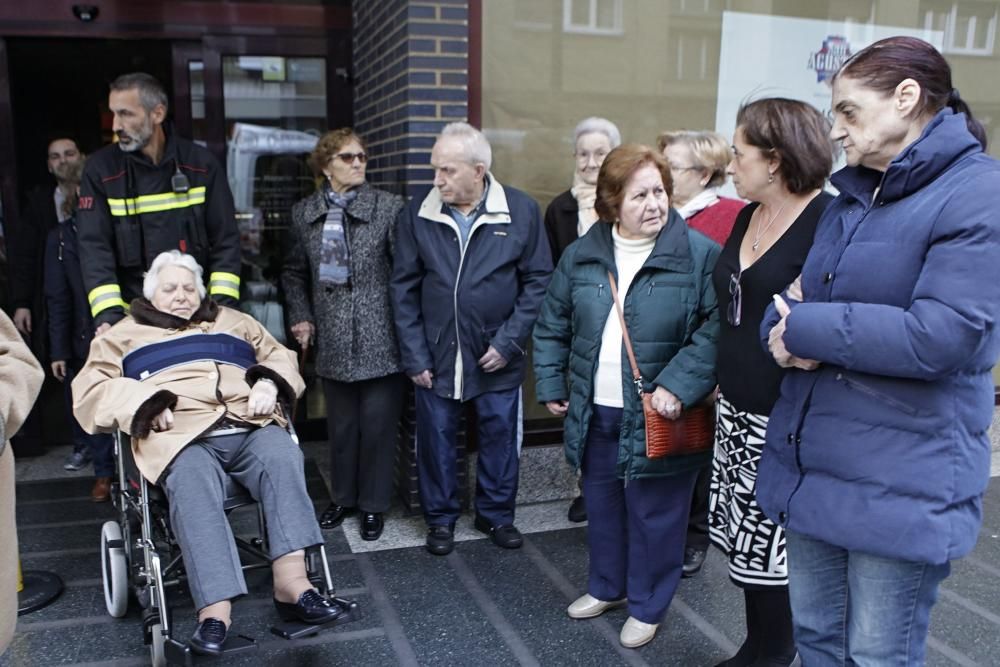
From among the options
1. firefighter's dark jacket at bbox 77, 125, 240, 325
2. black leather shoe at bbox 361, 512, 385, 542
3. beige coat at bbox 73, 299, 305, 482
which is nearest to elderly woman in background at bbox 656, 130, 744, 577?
black leather shoe at bbox 361, 512, 385, 542

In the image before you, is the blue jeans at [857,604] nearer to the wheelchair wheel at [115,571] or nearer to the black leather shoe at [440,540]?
the black leather shoe at [440,540]

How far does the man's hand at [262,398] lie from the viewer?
321cm

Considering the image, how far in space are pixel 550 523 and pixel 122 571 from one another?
200 cm

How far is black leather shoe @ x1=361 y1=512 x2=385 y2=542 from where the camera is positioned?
13.4 ft

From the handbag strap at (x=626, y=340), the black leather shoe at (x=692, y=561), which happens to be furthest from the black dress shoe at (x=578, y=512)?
the handbag strap at (x=626, y=340)

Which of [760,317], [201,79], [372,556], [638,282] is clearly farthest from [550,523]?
[201,79]

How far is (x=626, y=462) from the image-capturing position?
118 inches

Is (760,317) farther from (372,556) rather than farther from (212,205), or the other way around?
(212,205)

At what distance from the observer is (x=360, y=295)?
4027 millimetres

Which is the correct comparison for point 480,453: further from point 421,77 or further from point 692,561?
point 421,77

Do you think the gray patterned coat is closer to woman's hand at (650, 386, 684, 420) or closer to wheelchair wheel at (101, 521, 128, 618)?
wheelchair wheel at (101, 521, 128, 618)

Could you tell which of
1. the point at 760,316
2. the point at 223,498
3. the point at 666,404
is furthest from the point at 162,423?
the point at 760,316

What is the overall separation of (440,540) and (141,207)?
2.02 m

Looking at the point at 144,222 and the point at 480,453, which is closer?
the point at 144,222
